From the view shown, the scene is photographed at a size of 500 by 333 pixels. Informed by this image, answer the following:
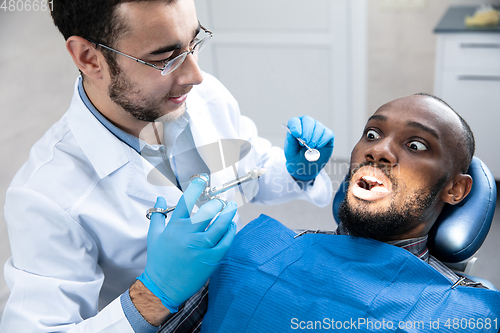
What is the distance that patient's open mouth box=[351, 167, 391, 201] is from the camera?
124cm

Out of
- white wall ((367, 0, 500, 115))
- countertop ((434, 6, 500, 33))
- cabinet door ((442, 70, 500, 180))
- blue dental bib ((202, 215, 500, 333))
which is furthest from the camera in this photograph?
white wall ((367, 0, 500, 115))

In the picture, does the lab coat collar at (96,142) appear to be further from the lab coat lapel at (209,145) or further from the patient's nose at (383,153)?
the patient's nose at (383,153)

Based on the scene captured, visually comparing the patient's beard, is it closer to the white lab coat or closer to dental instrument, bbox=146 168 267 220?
dental instrument, bbox=146 168 267 220

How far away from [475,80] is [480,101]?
0.13 meters

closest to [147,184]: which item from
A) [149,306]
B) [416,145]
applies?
[149,306]

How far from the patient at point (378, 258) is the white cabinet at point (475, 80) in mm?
1392

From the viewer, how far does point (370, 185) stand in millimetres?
1302

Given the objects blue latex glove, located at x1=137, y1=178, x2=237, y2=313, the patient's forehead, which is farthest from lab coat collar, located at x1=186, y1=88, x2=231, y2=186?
the patient's forehead

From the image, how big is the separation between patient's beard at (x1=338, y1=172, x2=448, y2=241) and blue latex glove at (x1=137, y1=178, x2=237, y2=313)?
356mm

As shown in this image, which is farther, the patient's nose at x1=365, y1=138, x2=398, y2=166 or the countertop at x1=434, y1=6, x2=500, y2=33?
the countertop at x1=434, y1=6, x2=500, y2=33

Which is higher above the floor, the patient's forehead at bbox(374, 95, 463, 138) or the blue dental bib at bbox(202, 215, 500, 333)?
the patient's forehead at bbox(374, 95, 463, 138)

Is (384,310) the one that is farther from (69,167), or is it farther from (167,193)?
(69,167)

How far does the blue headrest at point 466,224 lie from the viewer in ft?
3.99

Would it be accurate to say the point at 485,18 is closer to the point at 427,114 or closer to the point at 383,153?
the point at 427,114
